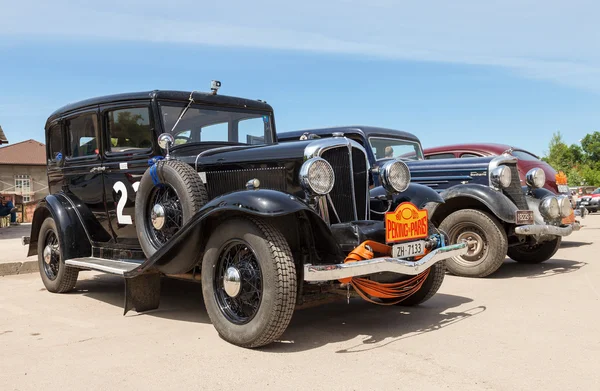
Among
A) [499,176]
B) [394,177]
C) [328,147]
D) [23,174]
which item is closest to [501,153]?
[499,176]

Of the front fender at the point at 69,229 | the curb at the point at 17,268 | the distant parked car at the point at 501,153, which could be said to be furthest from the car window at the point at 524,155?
the curb at the point at 17,268

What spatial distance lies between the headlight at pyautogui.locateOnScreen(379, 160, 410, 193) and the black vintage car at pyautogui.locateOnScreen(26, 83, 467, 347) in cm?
1

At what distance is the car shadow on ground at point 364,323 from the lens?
3715 millimetres

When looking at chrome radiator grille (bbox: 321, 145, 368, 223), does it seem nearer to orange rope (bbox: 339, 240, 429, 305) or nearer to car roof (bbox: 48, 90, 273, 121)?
orange rope (bbox: 339, 240, 429, 305)

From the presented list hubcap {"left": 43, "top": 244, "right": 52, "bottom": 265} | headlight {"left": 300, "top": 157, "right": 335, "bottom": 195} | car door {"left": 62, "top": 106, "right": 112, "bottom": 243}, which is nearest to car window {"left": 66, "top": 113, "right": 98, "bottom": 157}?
car door {"left": 62, "top": 106, "right": 112, "bottom": 243}

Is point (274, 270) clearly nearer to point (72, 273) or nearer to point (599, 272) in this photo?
point (72, 273)

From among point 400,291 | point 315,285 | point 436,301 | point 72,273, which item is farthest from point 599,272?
point 72,273

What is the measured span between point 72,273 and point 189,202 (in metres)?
2.29

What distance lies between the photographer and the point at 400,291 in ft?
13.6

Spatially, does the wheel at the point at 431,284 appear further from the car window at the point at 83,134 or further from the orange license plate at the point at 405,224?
the car window at the point at 83,134

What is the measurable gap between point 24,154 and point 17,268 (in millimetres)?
31692

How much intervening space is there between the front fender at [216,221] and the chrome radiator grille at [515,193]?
12.6ft

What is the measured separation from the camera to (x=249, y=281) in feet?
12.0

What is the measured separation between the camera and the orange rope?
11.9ft
